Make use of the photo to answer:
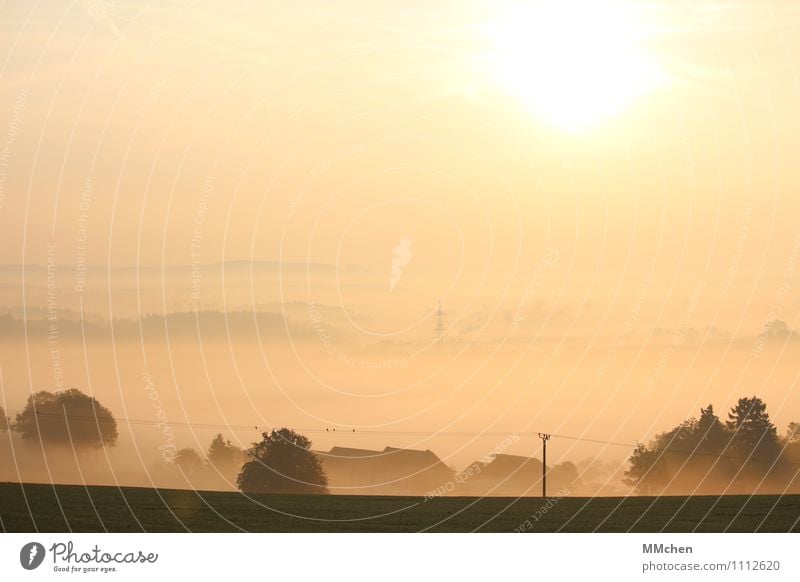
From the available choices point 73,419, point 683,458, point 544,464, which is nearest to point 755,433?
point 683,458

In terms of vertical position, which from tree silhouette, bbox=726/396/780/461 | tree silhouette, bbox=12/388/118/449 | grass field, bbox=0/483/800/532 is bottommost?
grass field, bbox=0/483/800/532

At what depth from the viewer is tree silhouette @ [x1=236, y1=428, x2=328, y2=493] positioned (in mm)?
77812

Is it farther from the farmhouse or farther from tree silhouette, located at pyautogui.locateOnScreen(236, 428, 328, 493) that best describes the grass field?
tree silhouette, located at pyautogui.locateOnScreen(236, 428, 328, 493)

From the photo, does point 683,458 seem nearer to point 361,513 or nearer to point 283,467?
point 283,467

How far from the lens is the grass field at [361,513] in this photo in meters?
45.2

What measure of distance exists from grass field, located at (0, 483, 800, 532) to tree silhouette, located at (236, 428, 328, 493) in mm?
14827

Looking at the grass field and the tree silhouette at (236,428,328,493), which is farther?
the tree silhouette at (236,428,328,493)

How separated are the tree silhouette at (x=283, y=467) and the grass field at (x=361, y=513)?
584 inches

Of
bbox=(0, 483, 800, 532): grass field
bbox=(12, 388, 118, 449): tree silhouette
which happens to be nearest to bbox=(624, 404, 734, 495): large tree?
bbox=(0, 483, 800, 532): grass field

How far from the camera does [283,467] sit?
91.6 meters

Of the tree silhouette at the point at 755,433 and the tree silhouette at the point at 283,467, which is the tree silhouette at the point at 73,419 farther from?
the tree silhouette at the point at 755,433
